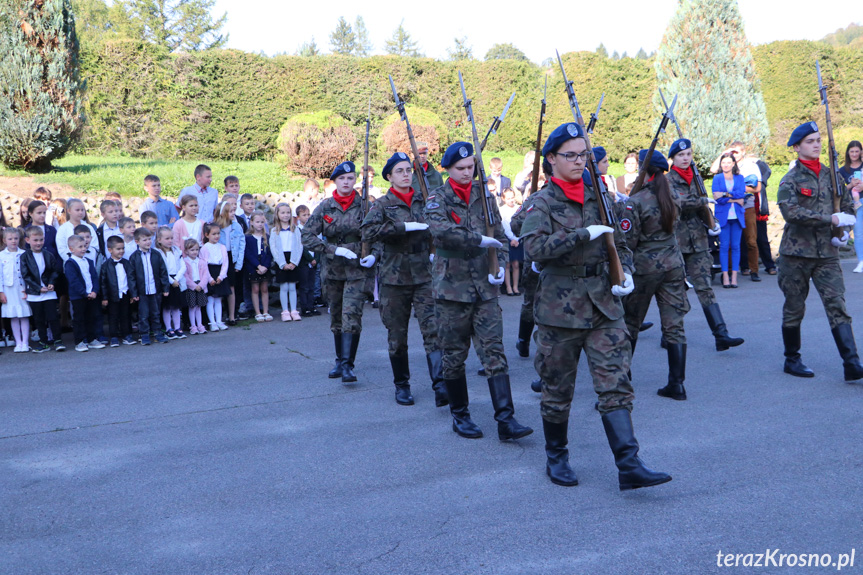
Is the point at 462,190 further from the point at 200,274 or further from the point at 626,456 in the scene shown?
the point at 200,274


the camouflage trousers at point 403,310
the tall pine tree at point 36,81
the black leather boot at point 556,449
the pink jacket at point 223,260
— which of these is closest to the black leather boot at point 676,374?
the camouflage trousers at point 403,310

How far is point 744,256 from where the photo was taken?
41.1 feet

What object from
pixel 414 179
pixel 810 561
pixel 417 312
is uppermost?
pixel 414 179

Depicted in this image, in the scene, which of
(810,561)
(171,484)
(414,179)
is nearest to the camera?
(810,561)

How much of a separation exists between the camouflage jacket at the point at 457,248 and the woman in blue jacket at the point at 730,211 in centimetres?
760

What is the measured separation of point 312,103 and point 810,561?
20.9 m

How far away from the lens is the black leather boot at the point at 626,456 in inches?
154

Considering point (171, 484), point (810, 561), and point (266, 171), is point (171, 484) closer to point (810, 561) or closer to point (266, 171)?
point (810, 561)

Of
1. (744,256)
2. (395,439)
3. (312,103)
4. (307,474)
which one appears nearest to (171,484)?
(307,474)

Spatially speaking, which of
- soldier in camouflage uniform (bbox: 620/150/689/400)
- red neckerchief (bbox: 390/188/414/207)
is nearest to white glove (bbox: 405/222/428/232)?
red neckerchief (bbox: 390/188/414/207)

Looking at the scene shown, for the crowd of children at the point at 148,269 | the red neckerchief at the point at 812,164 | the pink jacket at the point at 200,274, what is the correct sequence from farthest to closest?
the pink jacket at the point at 200,274, the crowd of children at the point at 148,269, the red neckerchief at the point at 812,164

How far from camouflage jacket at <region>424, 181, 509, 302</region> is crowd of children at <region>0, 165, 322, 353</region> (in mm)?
4849

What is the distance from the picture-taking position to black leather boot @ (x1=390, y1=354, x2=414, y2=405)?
6.03m

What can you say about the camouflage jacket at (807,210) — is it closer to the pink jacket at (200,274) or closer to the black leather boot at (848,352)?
the black leather boot at (848,352)
